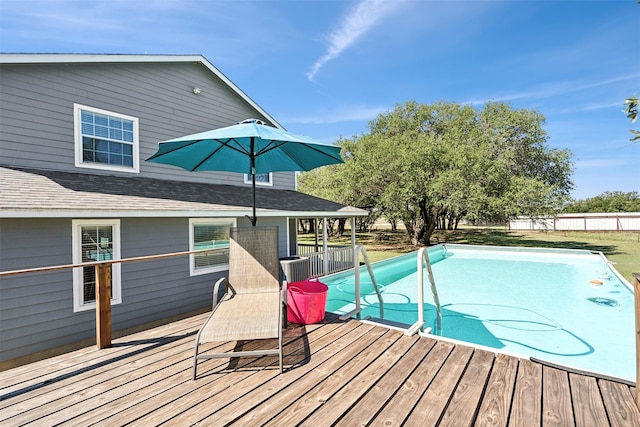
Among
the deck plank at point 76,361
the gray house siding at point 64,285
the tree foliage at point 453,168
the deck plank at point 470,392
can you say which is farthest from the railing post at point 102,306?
the tree foliage at point 453,168

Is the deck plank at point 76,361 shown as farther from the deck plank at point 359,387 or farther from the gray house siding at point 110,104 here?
the gray house siding at point 110,104

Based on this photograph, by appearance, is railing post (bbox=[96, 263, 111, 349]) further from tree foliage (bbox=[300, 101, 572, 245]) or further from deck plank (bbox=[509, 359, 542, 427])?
tree foliage (bbox=[300, 101, 572, 245])

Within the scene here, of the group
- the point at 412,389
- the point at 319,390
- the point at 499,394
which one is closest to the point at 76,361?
the point at 319,390

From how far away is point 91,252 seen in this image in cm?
570

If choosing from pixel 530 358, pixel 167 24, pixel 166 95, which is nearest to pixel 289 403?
pixel 530 358

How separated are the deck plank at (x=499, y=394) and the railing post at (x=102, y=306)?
3944mm

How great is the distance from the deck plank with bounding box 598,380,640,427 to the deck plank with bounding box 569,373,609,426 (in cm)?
4

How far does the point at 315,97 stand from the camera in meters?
16.6

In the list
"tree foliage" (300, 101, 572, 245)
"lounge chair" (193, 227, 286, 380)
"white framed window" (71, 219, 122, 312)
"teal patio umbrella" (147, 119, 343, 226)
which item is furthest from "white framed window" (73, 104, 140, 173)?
"tree foliage" (300, 101, 572, 245)

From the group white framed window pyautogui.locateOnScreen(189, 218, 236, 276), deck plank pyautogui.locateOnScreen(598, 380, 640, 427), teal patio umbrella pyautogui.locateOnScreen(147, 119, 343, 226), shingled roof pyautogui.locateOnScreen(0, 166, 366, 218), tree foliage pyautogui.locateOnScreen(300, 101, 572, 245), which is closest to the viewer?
deck plank pyautogui.locateOnScreen(598, 380, 640, 427)

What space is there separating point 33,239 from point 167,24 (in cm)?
635

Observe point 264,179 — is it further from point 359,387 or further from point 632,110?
point 632,110

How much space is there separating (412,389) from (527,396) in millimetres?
894

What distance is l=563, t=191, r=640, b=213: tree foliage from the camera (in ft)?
134
